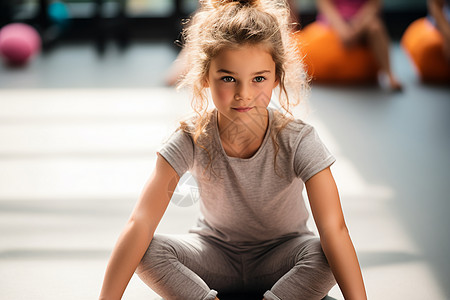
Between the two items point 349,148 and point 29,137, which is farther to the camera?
point 29,137

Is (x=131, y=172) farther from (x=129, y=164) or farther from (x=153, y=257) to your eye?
(x=153, y=257)

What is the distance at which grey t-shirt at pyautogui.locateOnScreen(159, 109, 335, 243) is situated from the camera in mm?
1202

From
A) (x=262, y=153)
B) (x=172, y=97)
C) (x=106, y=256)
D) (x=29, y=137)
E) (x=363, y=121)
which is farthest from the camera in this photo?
(x=172, y=97)

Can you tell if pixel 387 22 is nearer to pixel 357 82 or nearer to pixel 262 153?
pixel 357 82

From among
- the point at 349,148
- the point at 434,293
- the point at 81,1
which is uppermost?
the point at 81,1

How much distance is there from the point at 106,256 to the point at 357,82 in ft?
8.13

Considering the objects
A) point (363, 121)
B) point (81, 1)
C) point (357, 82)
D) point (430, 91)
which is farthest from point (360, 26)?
point (81, 1)

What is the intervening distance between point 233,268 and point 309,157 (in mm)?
326

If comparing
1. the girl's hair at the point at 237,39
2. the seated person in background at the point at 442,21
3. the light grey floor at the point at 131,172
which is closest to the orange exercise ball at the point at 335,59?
the light grey floor at the point at 131,172

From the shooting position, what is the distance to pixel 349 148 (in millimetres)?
2467

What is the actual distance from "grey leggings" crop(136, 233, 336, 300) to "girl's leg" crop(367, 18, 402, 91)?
2400mm

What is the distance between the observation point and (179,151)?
1.22m

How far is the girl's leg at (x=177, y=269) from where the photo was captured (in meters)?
1.18

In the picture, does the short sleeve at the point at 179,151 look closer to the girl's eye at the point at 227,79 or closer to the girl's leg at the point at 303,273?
the girl's eye at the point at 227,79
